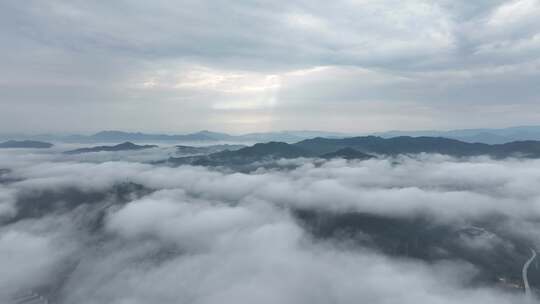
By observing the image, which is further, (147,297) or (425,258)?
(425,258)

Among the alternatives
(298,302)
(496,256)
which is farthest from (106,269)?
(496,256)

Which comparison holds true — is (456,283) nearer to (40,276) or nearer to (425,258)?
(425,258)

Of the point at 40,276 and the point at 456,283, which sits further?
the point at 40,276

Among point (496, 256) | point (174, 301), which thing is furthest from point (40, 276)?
point (496, 256)

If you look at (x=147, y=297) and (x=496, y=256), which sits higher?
(x=496, y=256)

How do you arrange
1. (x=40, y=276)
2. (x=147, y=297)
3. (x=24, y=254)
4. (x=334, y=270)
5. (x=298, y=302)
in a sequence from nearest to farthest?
(x=298, y=302) → (x=147, y=297) → (x=334, y=270) → (x=40, y=276) → (x=24, y=254)

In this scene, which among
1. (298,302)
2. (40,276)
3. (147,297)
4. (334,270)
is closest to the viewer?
(298,302)

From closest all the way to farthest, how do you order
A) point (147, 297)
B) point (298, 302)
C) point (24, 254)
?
point (298, 302) → point (147, 297) → point (24, 254)

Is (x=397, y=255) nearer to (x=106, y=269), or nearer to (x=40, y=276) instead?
(x=106, y=269)

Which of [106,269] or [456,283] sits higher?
[456,283]
